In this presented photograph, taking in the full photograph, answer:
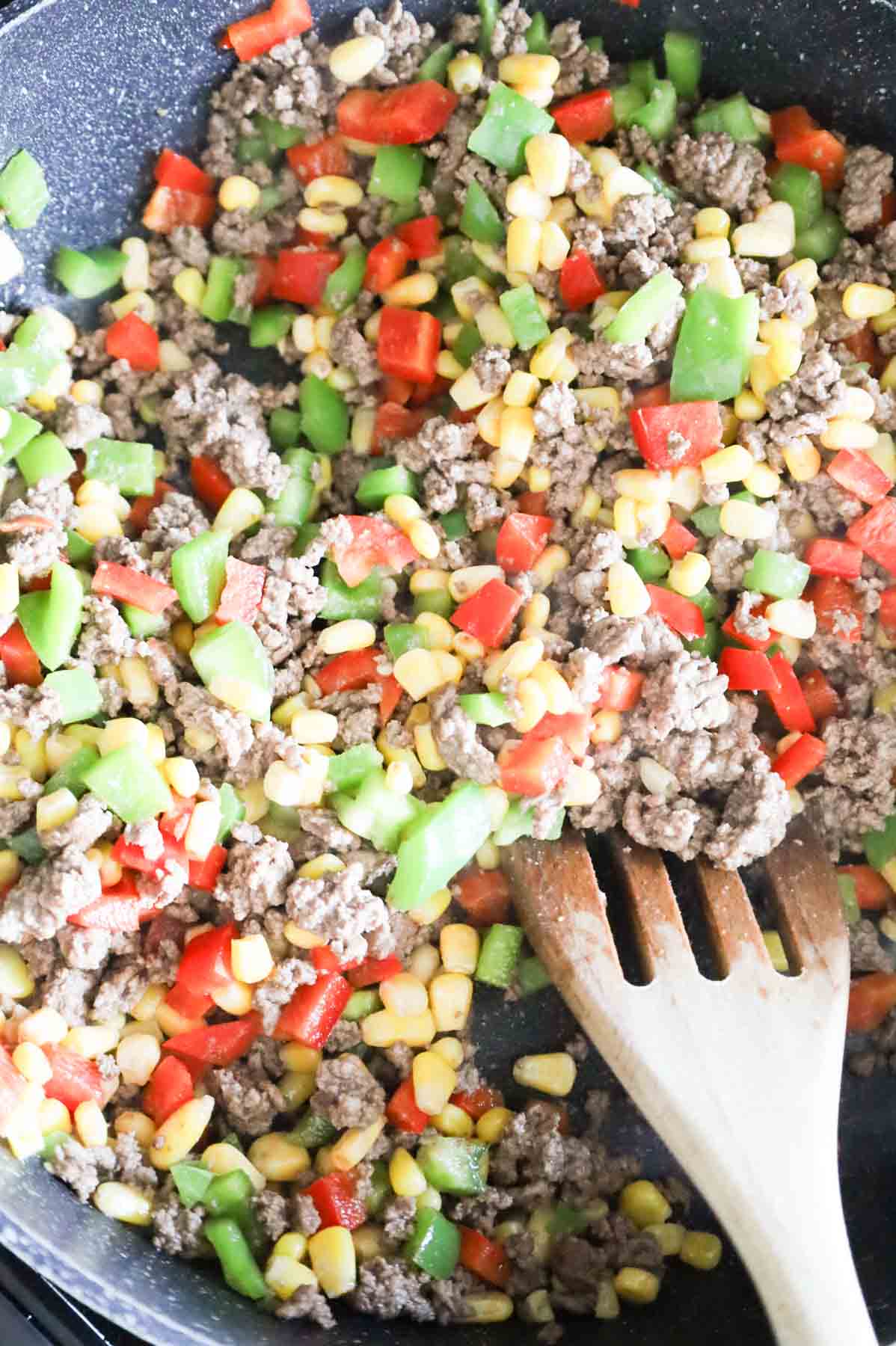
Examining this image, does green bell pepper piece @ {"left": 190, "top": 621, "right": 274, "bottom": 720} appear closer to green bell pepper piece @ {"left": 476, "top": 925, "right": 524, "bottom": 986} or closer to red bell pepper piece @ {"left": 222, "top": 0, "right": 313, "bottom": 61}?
green bell pepper piece @ {"left": 476, "top": 925, "right": 524, "bottom": 986}

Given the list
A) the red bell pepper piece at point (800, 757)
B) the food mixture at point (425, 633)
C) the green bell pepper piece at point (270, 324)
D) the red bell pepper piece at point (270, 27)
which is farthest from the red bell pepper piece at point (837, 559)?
the red bell pepper piece at point (270, 27)

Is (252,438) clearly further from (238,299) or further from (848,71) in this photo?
(848,71)

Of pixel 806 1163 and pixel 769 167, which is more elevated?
pixel 769 167

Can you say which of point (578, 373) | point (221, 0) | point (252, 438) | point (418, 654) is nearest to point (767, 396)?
point (578, 373)

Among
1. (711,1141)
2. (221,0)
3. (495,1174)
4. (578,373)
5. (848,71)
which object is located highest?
(221,0)

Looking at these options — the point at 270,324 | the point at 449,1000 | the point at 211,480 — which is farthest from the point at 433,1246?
the point at 270,324

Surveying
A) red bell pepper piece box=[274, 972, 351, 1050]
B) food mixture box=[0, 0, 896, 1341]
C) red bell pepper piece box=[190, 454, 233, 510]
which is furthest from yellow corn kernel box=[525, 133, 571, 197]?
red bell pepper piece box=[274, 972, 351, 1050]

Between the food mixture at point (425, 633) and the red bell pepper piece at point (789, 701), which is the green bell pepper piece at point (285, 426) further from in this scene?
the red bell pepper piece at point (789, 701)
